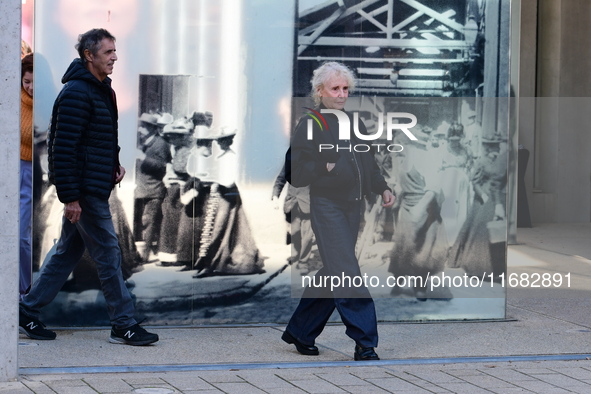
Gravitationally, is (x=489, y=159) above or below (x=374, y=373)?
above

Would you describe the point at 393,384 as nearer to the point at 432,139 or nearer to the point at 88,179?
the point at 88,179

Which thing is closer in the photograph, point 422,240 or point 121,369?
point 121,369

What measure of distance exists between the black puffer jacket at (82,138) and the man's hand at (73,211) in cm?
3

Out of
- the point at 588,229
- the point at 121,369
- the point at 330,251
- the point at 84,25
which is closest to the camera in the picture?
the point at 121,369

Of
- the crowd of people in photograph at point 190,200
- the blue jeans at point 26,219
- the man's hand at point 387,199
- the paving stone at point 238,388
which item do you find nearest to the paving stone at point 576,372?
the man's hand at point 387,199

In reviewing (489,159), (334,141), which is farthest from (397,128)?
(334,141)

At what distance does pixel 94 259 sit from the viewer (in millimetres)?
6633

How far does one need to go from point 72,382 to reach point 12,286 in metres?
0.58

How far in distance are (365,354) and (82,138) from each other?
81.1 inches

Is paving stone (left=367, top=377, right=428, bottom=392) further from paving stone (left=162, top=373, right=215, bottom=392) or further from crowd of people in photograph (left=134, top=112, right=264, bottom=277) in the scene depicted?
crowd of people in photograph (left=134, top=112, right=264, bottom=277)

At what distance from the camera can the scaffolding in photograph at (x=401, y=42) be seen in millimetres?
7445

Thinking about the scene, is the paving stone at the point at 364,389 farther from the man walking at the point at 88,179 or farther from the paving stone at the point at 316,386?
the man walking at the point at 88,179

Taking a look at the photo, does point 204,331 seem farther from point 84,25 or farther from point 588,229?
point 588,229

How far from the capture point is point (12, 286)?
5.46 metres
